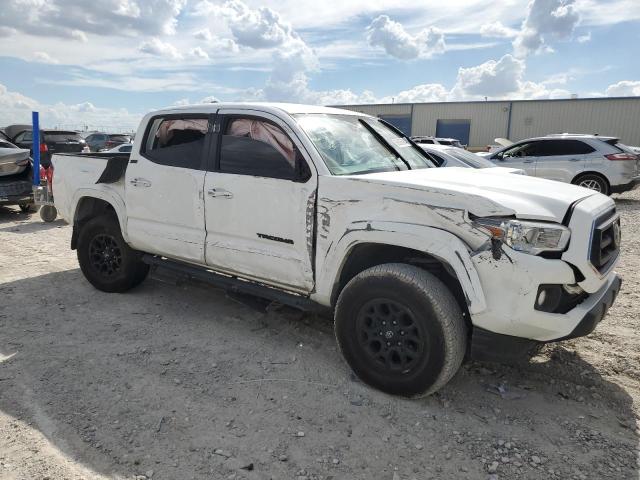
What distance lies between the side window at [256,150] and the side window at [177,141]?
0.29m

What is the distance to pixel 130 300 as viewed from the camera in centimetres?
503

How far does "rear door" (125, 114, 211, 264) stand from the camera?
4.18 metres

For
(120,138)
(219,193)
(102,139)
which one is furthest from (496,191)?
(102,139)

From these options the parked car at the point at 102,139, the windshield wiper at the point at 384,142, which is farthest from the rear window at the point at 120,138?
the windshield wiper at the point at 384,142

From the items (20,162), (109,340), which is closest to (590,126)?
(20,162)

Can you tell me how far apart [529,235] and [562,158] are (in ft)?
33.2

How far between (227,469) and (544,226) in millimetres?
2099

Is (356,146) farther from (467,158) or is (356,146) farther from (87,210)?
(467,158)

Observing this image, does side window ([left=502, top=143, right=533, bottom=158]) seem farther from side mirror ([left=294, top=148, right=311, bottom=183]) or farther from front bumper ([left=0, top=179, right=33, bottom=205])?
front bumper ([left=0, top=179, right=33, bottom=205])

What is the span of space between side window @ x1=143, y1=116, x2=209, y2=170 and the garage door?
3307cm

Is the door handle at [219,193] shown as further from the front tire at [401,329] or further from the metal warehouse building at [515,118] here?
the metal warehouse building at [515,118]

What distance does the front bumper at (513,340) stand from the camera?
9.19 ft

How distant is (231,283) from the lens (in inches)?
162

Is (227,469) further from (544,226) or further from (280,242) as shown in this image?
(544,226)
